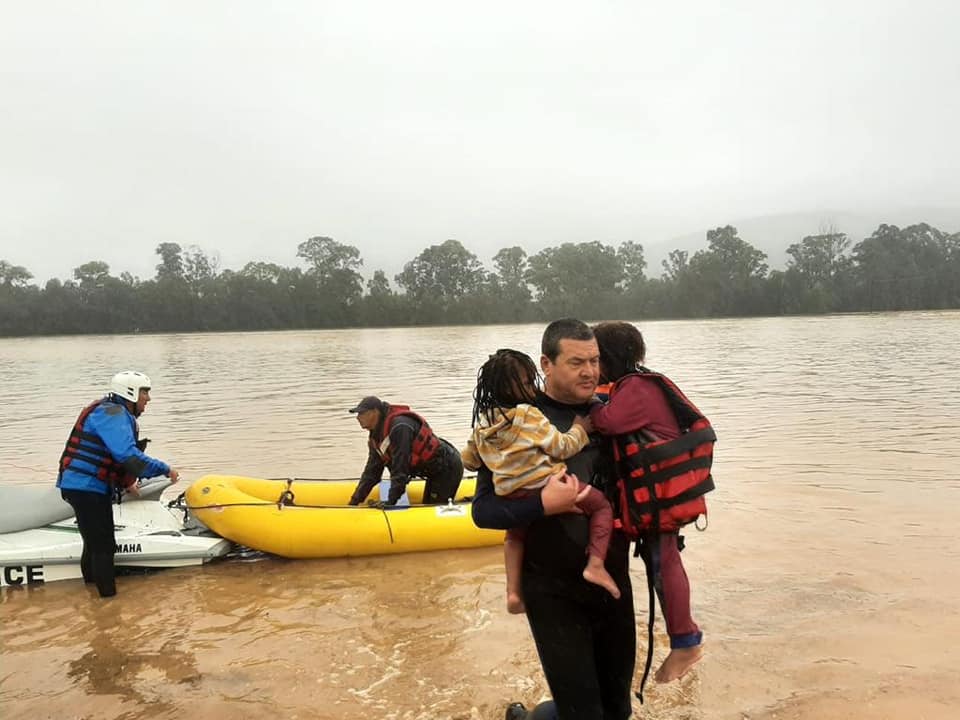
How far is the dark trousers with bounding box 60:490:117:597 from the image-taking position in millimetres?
5199

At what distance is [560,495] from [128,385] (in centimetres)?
407

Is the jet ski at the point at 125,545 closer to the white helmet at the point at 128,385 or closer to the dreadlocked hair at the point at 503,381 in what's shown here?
the white helmet at the point at 128,385

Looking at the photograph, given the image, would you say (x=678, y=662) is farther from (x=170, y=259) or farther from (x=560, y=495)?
(x=170, y=259)

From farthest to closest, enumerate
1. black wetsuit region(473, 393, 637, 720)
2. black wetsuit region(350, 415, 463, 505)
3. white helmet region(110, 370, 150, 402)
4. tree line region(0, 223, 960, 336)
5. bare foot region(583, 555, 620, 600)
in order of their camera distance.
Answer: tree line region(0, 223, 960, 336) < black wetsuit region(350, 415, 463, 505) < white helmet region(110, 370, 150, 402) < black wetsuit region(473, 393, 637, 720) < bare foot region(583, 555, 620, 600)

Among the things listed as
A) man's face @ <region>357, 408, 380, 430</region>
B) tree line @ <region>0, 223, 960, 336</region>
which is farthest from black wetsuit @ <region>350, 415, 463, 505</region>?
tree line @ <region>0, 223, 960, 336</region>

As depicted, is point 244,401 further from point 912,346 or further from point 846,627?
point 912,346

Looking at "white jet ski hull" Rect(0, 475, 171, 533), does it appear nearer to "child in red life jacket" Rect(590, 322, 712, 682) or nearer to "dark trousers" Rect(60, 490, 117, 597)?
"dark trousers" Rect(60, 490, 117, 597)

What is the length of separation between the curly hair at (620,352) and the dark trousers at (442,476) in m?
3.89

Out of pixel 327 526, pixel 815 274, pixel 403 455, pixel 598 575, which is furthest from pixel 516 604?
pixel 815 274

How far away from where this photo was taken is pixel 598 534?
7.20 ft

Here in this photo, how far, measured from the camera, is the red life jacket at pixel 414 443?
19.6 feet

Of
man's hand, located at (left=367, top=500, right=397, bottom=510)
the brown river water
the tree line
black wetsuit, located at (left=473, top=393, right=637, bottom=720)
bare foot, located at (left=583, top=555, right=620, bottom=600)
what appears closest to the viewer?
bare foot, located at (left=583, top=555, right=620, bottom=600)

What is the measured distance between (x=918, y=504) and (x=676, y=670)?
19.7 ft

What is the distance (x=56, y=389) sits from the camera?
69.3 feet
